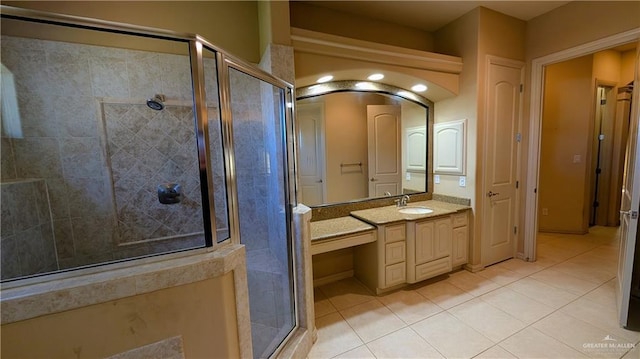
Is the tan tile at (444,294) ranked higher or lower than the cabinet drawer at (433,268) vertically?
lower

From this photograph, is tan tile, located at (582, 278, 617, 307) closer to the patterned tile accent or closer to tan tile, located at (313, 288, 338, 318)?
tan tile, located at (313, 288, 338, 318)

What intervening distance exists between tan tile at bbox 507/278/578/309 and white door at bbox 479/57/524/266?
0.41m

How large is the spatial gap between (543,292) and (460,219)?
95cm

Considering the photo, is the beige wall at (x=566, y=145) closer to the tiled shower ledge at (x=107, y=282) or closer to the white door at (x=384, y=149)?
the white door at (x=384, y=149)

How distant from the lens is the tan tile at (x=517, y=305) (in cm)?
208

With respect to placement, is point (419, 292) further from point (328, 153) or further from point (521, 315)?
point (328, 153)

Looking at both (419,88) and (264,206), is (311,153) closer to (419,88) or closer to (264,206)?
(264,206)

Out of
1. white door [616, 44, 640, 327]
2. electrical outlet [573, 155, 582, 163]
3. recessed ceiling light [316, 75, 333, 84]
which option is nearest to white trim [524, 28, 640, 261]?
white door [616, 44, 640, 327]

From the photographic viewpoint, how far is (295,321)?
1852 mm

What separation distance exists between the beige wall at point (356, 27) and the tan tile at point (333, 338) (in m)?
2.77

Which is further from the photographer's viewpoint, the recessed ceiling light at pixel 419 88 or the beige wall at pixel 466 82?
the recessed ceiling light at pixel 419 88

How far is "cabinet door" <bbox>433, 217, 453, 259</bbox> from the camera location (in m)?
2.60

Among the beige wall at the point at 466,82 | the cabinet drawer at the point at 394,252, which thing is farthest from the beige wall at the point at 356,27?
the cabinet drawer at the point at 394,252

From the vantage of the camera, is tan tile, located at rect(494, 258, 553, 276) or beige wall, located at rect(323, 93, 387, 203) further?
tan tile, located at rect(494, 258, 553, 276)
